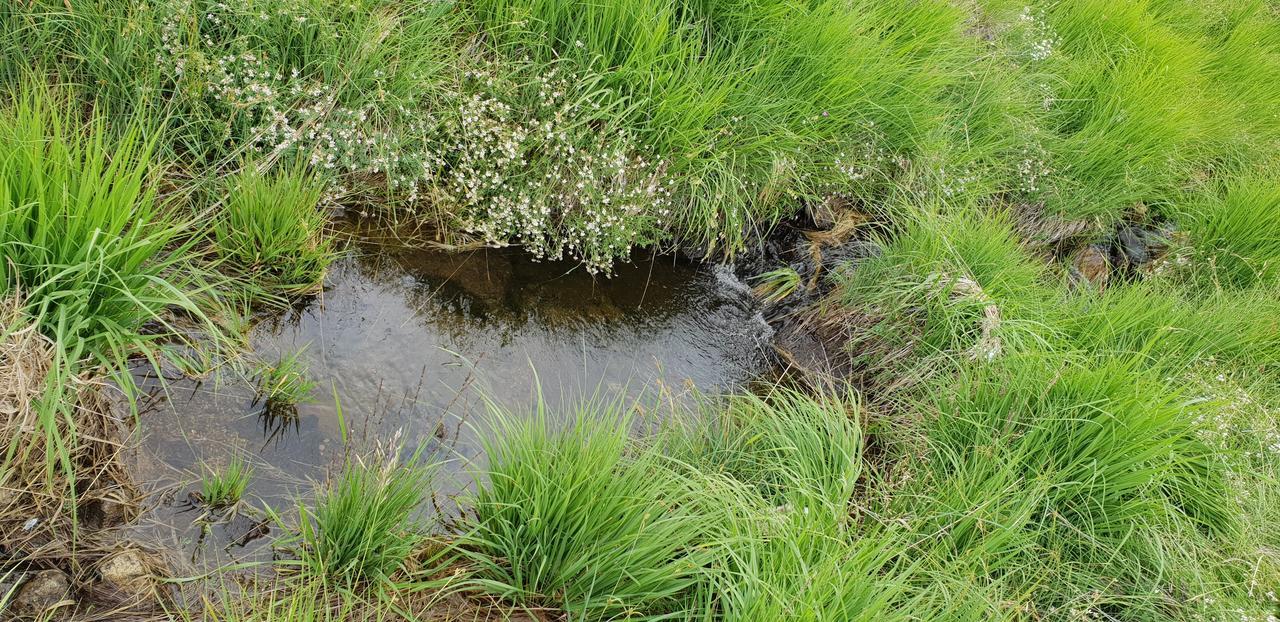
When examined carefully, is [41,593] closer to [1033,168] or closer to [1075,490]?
[1075,490]

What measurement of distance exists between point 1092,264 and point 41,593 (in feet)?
22.5

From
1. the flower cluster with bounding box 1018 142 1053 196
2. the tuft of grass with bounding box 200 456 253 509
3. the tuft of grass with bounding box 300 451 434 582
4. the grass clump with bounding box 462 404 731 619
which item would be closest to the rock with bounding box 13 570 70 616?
the tuft of grass with bounding box 200 456 253 509

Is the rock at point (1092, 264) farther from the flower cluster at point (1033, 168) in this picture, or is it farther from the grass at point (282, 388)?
the grass at point (282, 388)

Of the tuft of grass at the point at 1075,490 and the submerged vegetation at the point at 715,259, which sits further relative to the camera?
the tuft of grass at the point at 1075,490

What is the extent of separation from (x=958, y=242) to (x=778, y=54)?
5.98ft

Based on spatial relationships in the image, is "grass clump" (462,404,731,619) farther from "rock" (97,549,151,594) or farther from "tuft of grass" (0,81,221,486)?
"tuft of grass" (0,81,221,486)

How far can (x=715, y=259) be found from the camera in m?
5.56

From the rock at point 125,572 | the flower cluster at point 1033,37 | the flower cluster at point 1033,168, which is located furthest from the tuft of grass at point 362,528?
the flower cluster at point 1033,37

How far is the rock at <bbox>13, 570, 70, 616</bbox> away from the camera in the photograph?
2.41 m

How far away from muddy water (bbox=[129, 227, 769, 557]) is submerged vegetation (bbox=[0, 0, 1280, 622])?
13cm

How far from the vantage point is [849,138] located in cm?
563

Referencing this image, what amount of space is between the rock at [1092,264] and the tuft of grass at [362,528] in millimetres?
5350

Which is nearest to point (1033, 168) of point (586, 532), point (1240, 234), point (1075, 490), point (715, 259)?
point (1240, 234)

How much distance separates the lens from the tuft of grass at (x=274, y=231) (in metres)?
3.77
